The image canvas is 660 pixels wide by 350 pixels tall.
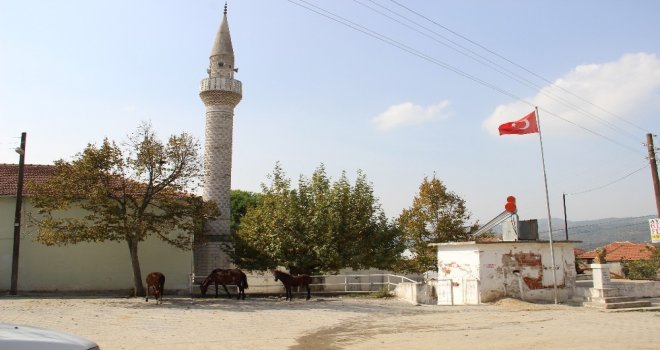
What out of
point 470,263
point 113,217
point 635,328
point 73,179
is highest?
point 73,179

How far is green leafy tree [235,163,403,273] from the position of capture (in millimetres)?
24578

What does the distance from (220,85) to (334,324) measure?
18.2 meters

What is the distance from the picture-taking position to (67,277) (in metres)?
24.6

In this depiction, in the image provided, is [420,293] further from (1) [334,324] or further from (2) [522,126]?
(2) [522,126]

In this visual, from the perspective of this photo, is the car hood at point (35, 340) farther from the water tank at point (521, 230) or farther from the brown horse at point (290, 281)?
the water tank at point (521, 230)

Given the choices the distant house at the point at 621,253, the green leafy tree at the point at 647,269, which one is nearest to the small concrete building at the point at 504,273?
the green leafy tree at the point at 647,269

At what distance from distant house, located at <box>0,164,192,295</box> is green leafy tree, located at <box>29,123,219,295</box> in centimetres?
292

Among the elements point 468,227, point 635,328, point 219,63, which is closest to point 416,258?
point 468,227

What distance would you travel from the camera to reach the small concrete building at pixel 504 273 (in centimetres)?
1895

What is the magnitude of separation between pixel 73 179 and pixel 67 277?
7047 mm

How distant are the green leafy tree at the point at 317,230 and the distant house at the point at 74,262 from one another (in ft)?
11.3

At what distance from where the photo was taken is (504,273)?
62.5 ft

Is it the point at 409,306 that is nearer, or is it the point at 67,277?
the point at 409,306

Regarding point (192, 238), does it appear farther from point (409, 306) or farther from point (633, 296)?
point (633, 296)
